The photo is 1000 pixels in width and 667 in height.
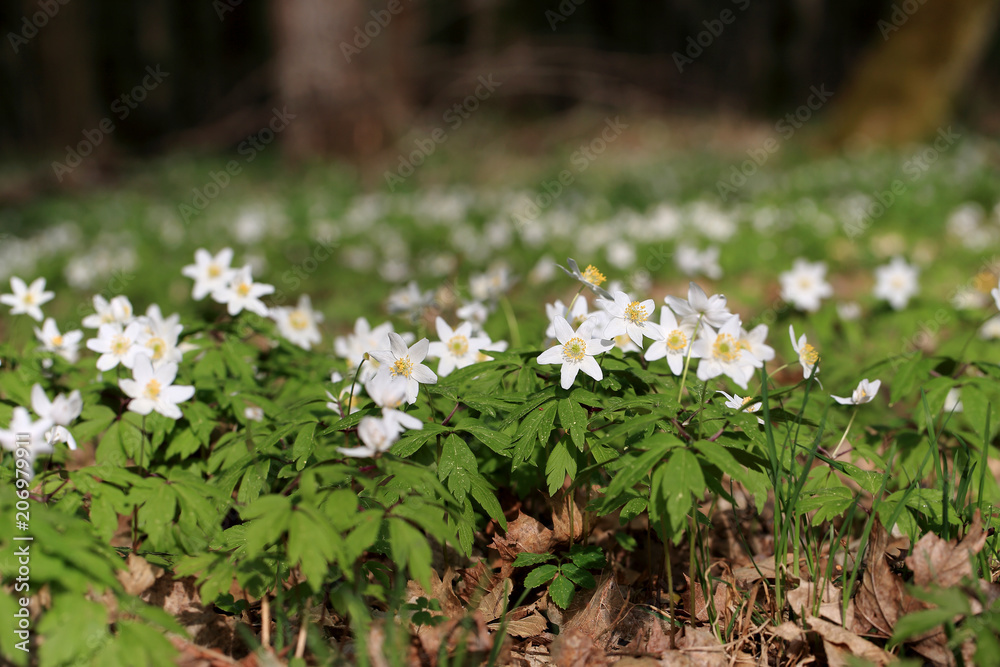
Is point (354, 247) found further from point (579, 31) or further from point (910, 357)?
point (579, 31)

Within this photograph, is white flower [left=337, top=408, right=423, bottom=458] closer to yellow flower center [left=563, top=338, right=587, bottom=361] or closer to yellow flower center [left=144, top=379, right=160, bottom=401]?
yellow flower center [left=563, top=338, right=587, bottom=361]

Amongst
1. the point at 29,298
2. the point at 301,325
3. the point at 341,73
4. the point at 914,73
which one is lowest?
the point at 914,73

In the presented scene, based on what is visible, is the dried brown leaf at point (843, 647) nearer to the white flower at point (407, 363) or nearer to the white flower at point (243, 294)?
the white flower at point (407, 363)

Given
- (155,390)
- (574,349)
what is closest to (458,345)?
(574,349)

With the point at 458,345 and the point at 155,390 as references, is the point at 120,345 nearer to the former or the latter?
the point at 155,390

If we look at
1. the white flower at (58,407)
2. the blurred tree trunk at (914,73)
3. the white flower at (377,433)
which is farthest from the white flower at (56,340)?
the blurred tree trunk at (914,73)

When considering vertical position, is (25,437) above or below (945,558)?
above
